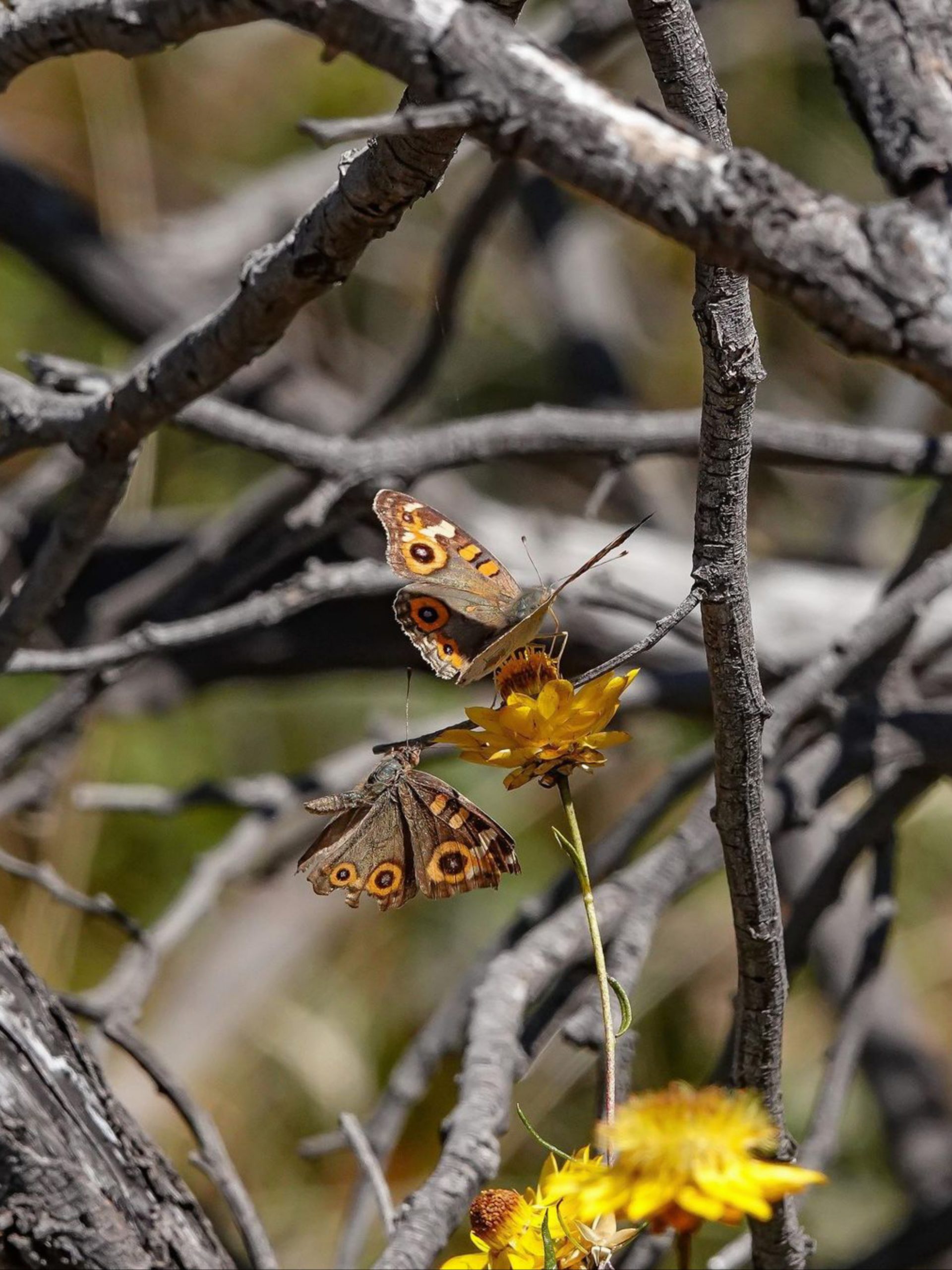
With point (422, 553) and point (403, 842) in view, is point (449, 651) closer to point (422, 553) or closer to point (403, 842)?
point (422, 553)

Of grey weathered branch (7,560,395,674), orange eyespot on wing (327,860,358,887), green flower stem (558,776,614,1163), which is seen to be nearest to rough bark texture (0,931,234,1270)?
orange eyespot on wing (327,860,358,887)

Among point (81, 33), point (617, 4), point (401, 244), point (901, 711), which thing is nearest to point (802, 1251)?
point (901, 711)

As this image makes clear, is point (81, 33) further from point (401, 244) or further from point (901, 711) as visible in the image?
point (401, 244)

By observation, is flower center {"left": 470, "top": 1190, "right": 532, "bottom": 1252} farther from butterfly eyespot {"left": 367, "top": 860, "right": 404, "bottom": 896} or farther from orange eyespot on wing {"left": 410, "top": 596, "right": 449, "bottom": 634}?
orange eyespot on wing {"left": 410, "top": 596, "right": 449, "bottom": 634}

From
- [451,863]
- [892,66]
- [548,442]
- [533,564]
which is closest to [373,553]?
[548,442]

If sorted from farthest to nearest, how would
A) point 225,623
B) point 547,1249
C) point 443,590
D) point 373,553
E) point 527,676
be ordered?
point 373,553 → point 225,623 → point 443,590 → point 527,676 → point 547,1249

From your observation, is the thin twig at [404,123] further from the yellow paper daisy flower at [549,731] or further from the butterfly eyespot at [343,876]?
the butterfly eyespot at [343,876]
